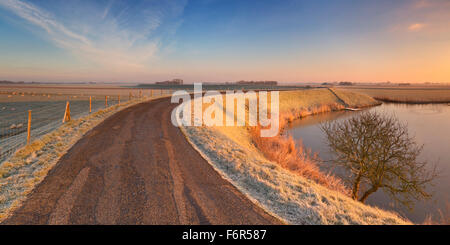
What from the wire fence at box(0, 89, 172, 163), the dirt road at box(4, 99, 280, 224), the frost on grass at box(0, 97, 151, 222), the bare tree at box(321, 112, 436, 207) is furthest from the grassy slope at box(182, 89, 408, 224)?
the wire fence at box(0, 89, 172, 163)

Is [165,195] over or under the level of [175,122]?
under

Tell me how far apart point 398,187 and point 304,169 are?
15.8 feet

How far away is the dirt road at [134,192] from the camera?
4387 millimetres

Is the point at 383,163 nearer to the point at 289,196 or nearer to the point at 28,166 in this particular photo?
the point at 289,196

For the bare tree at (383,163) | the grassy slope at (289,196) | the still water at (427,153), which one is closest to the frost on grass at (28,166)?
the grassy slope at (289,196)

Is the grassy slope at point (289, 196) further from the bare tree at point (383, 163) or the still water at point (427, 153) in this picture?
the still water at point (427, 153)

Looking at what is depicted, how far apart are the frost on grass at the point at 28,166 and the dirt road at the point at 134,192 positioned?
0.25 m

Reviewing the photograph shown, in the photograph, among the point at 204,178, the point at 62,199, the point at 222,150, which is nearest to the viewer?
the point at 62,199

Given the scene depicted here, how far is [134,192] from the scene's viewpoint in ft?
18.0

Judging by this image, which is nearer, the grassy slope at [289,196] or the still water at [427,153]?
the grassy slope at [289,196]

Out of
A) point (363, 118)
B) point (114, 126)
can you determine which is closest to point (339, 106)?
point (363, 118)
